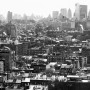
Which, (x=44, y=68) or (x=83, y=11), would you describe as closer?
(x=44, y=68)

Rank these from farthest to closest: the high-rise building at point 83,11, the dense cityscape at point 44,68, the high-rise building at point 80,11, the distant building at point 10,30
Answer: the high-rise building at point 83,11, the high-rise building at point 80,11, the distant building at point 10,30, the dense cityscape at point 44,68

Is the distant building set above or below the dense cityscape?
below

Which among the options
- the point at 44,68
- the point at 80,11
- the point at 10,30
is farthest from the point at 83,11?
the point at 44,68

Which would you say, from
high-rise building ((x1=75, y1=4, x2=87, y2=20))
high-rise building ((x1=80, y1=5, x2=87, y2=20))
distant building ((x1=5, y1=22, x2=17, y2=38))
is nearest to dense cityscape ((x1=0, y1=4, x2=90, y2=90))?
distant building ((x1=5, y1=22, x2=17, y2=38))

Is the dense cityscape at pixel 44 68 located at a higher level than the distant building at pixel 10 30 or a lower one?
higher

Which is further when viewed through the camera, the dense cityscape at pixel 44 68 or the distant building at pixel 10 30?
the distant building at pixel 10 30

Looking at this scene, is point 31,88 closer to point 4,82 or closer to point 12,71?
point 4,82

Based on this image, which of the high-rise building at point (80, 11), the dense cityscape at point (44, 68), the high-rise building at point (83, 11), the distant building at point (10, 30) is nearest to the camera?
the dense cityscape at point (44, 68)

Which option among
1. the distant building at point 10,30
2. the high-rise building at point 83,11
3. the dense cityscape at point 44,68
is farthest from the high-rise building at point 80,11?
the dense cityscape at point 44,68

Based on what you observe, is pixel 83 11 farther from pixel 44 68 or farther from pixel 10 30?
pixel 44 68

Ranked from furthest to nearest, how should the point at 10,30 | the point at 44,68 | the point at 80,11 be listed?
the point at 80,11, the point at 10,30, the point at 44,68

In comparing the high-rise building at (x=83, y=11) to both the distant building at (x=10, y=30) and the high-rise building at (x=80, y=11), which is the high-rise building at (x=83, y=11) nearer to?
the high-rise building at (x=80, y=11)

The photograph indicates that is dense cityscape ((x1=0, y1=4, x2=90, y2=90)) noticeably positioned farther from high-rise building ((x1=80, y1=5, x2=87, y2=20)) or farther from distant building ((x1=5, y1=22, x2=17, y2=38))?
high-rise building ((x1=80, y1=5, x2=87, y2=20))

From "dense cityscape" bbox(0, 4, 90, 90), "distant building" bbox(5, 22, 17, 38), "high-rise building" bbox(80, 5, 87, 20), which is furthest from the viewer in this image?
"high-rise building" bbox(80, 5, 87, 20)
